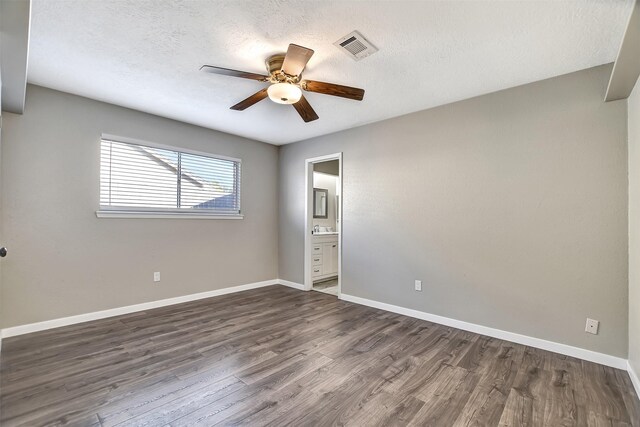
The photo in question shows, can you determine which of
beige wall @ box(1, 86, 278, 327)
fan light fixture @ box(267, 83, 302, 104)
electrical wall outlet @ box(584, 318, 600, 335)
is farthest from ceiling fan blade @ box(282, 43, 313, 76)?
electrical wall outlet @ box(584, 318, 600, 335)

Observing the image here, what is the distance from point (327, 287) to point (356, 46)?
12.4 feet

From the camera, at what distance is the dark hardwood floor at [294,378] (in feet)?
5.68

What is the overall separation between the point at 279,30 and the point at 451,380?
9.19ft

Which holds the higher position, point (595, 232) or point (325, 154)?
point (325, 154)

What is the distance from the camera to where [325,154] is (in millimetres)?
4496

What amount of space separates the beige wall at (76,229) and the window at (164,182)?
0.37ft

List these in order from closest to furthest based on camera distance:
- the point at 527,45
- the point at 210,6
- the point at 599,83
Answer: the point at 210,6 < the point at 527,45 < the point at 599,83

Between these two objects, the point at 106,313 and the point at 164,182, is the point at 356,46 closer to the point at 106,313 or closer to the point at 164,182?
the point at 164,182

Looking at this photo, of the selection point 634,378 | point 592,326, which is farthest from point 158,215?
point 634,378

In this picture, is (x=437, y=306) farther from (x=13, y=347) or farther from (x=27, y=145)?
(x=27, y=145)

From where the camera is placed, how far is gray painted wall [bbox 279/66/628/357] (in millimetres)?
2389

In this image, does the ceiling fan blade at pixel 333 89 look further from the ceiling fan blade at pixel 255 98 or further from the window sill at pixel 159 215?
the window sill at pixel 159 215

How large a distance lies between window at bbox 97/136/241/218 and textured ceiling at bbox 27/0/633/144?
0.70 metres

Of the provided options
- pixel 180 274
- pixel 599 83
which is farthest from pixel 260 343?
pixel 599 83
